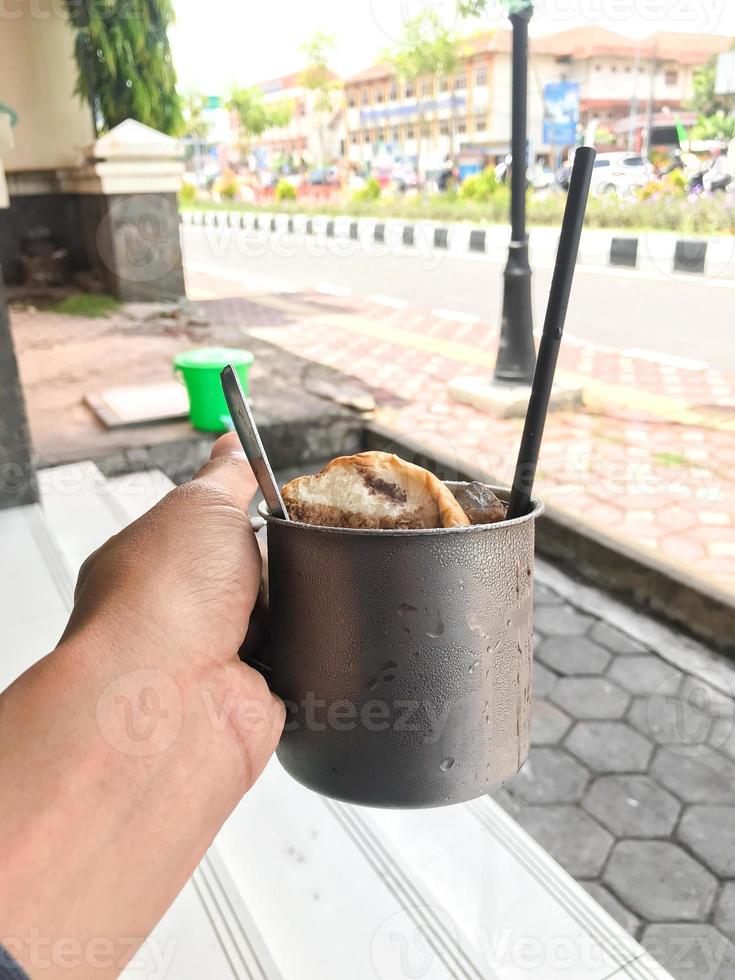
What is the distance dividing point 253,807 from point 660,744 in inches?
38.3

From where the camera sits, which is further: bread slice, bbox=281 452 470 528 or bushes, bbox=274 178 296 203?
bushes, bbox=274 178 296 203

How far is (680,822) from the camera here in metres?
1.45

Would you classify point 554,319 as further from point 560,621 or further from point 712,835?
point 560,621

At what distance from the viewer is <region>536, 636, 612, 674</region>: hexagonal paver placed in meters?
1.91

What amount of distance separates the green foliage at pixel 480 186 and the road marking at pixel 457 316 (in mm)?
6386

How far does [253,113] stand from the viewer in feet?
64.9

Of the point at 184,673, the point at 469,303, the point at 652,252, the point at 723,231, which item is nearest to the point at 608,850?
the point at 184,673

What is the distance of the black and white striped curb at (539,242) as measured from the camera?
646 centimetres

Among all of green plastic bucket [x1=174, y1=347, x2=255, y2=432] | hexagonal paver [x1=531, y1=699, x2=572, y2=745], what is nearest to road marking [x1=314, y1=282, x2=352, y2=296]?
green plastic bucket [x1=174, y1=347, x2=255, y2=432]

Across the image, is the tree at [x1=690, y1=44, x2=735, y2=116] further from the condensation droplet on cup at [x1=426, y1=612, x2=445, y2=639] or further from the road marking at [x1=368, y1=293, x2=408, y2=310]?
the condensation droplet on cup at [x1=426, y1=612, x2=445, y2=639]

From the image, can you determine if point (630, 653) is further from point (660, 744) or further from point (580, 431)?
point (580, 431)

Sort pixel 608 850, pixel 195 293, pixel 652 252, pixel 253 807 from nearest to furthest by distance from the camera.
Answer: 1. pixel 253 807
2. pixel 608 850
3. pixel 652 252
4. pixel 195 293

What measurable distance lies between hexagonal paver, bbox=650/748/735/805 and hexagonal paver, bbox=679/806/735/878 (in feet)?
0.10

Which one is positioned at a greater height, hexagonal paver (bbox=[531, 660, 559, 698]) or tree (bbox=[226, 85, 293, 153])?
tree (bbox=[226, 85, 293, 153])
